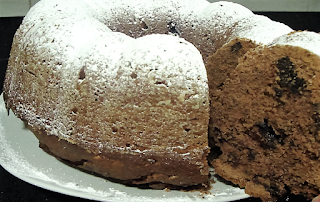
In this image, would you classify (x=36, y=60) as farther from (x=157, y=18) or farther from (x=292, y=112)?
(x=292, y=112)

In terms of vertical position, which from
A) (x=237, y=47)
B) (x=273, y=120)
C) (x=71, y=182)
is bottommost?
(x=71, y=182)

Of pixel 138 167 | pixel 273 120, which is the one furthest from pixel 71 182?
pixel 273 120

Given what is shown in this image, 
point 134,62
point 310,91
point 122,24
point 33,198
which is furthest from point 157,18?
point 33,198

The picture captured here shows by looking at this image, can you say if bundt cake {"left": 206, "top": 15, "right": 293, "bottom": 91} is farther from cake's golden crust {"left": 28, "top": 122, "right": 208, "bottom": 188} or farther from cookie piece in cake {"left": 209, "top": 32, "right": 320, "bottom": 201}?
cake's golden crust {"left": 28, "top": 122, "right": 208, "bottom": 188}

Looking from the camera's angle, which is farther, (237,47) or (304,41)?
(237,47)

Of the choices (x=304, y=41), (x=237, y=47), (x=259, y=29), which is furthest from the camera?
(x=259, y=29)

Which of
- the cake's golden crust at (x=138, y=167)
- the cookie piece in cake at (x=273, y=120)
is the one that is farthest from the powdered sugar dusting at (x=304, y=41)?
the cake's golden crust at (x=138, y=167)

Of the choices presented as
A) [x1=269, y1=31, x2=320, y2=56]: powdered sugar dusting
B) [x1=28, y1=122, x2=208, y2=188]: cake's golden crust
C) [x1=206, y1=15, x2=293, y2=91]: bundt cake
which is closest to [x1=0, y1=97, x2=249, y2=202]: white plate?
[x1=28, y1=122, x2=208, y2=188]: cake's golden crust

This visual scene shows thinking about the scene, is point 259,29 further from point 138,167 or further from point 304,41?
point 138,167

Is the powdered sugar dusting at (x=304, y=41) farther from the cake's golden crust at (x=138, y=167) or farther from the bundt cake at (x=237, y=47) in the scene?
the cake's golden crust at (x=138, y=167)
